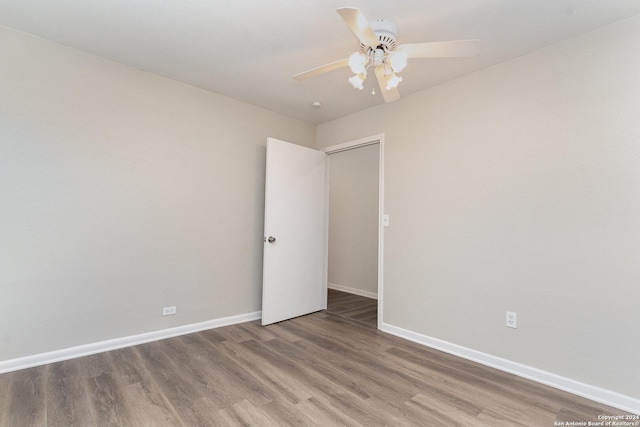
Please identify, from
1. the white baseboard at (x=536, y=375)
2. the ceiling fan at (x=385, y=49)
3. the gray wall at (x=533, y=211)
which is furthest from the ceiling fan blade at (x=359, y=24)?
the white baseboard at (x=536, y=375)

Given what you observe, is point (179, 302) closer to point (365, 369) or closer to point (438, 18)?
point (365, 369)

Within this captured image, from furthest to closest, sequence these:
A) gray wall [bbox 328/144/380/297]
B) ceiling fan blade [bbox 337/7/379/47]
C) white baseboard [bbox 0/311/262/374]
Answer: gray wall [bbox 328/144/380/297], white baseboard [bbox 0/311/262/374], ceiling fan blade [bbox 337/7/379/47]

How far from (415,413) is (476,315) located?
3.72 feet

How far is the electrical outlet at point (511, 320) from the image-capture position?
2.39 m

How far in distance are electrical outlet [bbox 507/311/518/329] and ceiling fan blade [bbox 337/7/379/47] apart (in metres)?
2.22

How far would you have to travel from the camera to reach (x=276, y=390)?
2.06m

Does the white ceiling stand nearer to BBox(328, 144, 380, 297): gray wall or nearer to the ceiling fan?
the ceiling fan

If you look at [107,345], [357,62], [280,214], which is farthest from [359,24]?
[107,345]

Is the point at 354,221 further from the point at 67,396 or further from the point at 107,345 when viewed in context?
the point at 67,396

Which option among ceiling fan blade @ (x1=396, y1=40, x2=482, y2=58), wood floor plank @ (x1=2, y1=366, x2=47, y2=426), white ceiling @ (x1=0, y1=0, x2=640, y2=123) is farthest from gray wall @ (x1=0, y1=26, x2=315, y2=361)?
ceiling fan blade @ (x1=396, y1=40, x2=482, y2=58)

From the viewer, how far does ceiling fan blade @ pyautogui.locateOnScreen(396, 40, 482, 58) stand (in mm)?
1603

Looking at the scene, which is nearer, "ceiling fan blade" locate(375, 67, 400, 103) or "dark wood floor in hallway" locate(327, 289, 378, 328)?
"ceiling fan blade" locate(375, 67, 400, 103)

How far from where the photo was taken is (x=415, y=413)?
72.3 inches

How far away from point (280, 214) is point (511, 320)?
2.44 meters
